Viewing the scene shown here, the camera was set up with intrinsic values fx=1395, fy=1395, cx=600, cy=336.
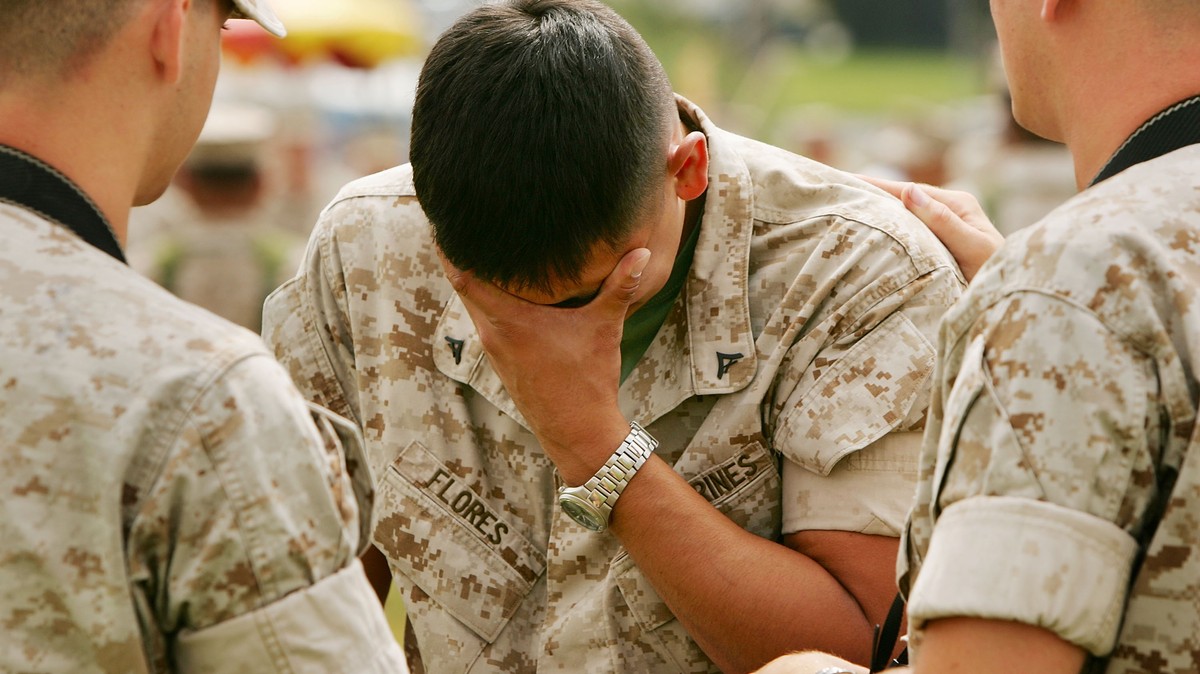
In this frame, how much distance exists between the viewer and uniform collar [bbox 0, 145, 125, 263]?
75.0 inches

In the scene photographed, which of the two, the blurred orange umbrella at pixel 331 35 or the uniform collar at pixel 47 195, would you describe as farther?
the blurred orange umbrella at pixel 331 35

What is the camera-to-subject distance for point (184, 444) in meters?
1.80

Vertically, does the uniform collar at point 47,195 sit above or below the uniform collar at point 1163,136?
below

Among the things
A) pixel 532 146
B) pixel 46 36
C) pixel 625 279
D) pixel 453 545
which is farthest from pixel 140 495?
pixel 453 545

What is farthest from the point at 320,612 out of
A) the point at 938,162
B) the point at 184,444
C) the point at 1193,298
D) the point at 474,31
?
the point at 938,162

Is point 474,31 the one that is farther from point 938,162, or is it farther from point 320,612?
point 938,162

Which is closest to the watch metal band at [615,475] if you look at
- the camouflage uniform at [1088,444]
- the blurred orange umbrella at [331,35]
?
the camouflage uniform at [1088,444]

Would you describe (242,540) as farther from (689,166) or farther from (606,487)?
(689,166)

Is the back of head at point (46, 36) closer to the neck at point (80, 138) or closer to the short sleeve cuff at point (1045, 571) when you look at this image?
the neck at point (80, 138)

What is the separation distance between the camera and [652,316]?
310cm

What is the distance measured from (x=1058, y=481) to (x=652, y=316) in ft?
4.94

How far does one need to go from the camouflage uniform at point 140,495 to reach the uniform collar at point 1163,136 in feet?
3.84

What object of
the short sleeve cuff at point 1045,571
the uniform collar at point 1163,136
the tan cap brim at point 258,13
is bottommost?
the short sleeve cuff at point 1045,571

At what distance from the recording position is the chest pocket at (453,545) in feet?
9.96
